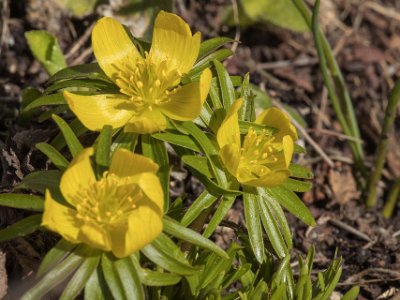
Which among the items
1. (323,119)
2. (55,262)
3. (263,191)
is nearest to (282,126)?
(263,191)

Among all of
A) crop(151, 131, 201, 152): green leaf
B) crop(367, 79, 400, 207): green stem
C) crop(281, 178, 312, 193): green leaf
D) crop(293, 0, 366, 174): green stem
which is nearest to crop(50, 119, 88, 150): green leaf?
crop(151, 131, 201, 152): green leaf

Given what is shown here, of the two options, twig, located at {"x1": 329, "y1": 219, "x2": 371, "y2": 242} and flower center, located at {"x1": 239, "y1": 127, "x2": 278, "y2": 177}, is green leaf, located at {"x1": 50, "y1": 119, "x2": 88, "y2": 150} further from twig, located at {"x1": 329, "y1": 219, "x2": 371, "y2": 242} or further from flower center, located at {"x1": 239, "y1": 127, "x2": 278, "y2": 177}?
twig, located at {"x1": 329, "y1": 219, "x2": 371, "y2": 242}

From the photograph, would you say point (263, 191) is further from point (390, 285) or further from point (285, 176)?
point (390, 285)

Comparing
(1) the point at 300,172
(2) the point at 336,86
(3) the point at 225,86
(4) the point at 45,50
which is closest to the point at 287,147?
(1) the point at 300,172

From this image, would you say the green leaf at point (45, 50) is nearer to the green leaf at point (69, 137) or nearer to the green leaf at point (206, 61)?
the green leaf at point (206, 61)

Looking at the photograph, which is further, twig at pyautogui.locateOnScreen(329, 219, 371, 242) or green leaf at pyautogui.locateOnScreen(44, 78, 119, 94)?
twig at pyautogui.locateOnScreen(329, 219, 371, 242)

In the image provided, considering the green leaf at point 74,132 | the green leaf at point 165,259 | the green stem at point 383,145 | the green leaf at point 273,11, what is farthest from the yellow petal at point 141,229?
the green leaf at point 273,11
